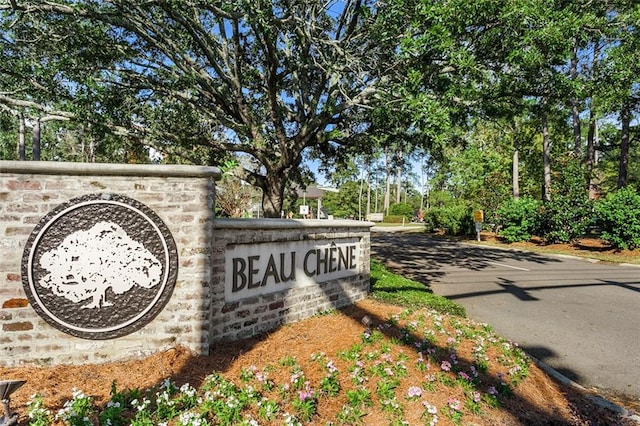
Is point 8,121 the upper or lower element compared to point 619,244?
upper

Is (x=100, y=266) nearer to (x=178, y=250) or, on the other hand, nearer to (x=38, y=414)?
(x=178, y=250)

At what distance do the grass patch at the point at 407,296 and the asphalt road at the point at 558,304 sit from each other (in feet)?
2.34

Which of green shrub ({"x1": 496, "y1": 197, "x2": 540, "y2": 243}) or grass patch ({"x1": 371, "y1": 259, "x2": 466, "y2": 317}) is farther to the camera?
green shrub ({"x1": 496, "y1": 197, "x2": 540, "y2": 243})

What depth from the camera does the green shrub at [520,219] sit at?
59.5ft

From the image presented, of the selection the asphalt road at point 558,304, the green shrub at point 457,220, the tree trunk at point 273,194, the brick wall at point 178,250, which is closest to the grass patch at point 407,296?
the asphalt road at point 558,304

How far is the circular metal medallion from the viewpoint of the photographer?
3348mm

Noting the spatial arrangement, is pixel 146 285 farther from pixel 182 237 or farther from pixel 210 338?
pixel 210 338

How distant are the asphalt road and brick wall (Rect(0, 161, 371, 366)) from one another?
13.4 ft

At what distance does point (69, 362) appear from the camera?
11.1 ft

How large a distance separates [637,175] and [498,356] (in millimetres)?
44191

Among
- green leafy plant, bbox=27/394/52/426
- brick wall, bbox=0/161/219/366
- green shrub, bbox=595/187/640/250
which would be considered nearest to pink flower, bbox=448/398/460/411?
brick wall, bbox=0/161/219/366

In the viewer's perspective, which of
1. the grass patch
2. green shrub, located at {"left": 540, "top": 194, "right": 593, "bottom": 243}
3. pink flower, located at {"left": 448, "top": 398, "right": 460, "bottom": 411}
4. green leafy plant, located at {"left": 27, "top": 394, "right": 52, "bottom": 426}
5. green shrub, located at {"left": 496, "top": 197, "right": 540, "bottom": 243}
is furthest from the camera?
green shrub, located at {"left": 496, "top": 197, "right": 540, "bottom": 243}

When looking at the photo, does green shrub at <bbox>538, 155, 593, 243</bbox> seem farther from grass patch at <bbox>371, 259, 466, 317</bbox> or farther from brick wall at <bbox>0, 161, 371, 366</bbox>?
brick wall at <bbox>0, 161, 371, 366</bbox>

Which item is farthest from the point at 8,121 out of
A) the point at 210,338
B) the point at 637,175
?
the point at 637,175
